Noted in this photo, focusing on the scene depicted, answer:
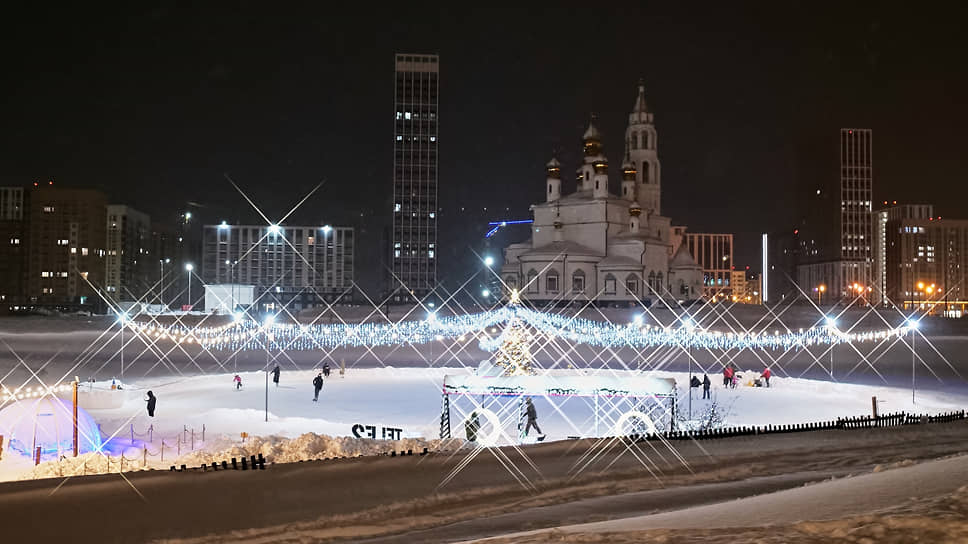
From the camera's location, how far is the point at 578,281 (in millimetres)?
66938

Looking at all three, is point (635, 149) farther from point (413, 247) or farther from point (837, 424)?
point (837, 424)

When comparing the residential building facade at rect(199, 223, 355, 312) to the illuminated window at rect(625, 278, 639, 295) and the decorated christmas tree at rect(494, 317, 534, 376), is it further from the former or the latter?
the decorated christmas tree at rect(494, 317, 534, 376)

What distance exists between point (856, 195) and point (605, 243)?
6371 centimetres

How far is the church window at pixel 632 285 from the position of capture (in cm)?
6581

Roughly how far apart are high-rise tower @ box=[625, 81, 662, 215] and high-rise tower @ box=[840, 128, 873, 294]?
1891 inches

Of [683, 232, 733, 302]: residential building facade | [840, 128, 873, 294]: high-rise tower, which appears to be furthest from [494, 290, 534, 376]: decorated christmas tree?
[683, 232, 733, 302]: residential building facade

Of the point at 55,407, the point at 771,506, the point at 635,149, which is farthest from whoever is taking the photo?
the point at 635,149

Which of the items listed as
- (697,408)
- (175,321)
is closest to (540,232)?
(175,321)

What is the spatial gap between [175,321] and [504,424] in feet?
124

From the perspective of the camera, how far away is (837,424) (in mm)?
16344

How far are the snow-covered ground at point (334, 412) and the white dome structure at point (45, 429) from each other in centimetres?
36

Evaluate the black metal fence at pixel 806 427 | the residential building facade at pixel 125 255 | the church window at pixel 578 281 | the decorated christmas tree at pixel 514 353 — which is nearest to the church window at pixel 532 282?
the church window at pixel 578 281

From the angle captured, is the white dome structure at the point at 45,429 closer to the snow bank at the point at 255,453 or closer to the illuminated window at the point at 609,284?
the snow bank at the point at 255,453

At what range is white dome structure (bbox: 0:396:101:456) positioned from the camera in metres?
14.3
